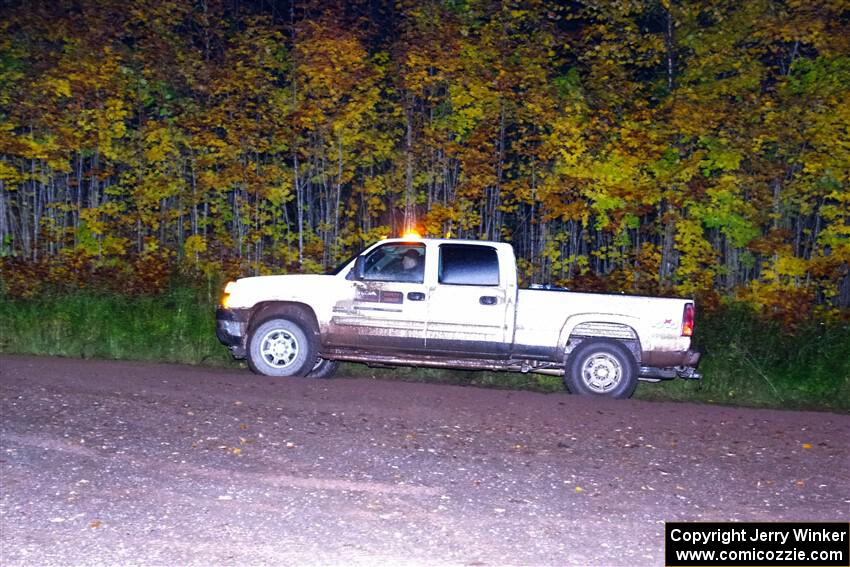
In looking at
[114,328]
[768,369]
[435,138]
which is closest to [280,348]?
[114,328]

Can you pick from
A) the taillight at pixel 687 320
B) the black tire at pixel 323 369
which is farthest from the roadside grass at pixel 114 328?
the taillight at pixel 687 320

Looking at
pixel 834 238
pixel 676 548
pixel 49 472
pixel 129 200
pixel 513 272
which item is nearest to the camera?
pixel 676 548

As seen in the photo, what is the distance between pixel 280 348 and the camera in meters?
12.2

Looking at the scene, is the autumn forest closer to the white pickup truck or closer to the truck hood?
the white pickup truck

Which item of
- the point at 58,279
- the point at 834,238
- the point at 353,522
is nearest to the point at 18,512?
the point at 353,522

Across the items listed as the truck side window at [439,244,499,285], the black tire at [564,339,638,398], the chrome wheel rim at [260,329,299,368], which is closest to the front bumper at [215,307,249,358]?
the chrome wheel rim at [260,329,299,368]

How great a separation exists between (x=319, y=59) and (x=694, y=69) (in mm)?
6587

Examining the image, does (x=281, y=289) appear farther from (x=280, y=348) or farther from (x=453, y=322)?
(x=453, y=322)

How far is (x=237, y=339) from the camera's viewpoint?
1226 centimetres

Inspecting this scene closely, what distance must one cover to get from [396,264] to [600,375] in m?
2.87

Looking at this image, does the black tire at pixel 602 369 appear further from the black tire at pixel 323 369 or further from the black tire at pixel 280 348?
the black tire at pixel 280 348

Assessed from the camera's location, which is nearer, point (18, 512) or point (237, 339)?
point (18, 512)

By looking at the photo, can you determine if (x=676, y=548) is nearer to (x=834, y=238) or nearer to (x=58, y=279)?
(x=834, y=238)

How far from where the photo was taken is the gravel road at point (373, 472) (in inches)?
230
